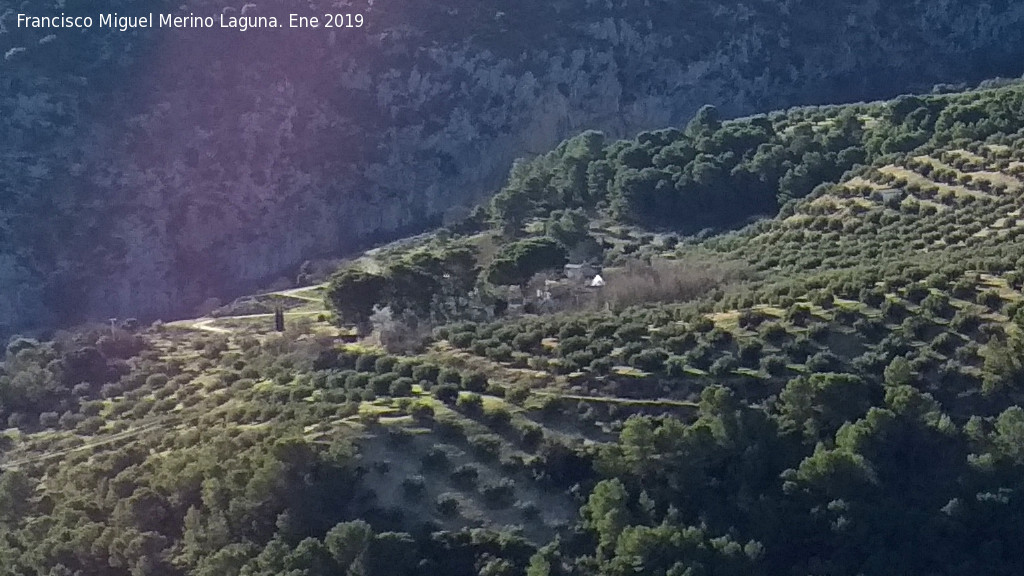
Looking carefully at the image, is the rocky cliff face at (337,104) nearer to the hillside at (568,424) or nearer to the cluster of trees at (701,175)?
the cluster of trees at (701,175)

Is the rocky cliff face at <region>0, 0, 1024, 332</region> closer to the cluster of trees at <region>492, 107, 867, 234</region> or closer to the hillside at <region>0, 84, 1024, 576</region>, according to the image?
the cluster of trees at <region>492, 107, 867, 234</region>

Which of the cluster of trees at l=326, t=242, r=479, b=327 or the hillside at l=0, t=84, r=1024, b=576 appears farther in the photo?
the cluster of trees at l=326, t=242, r=479, b=327

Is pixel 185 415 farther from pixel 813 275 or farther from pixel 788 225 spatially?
pixel 788 225

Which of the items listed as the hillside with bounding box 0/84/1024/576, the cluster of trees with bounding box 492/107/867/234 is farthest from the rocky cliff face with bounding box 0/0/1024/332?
the hillside with bounding box 0/84/1024/576

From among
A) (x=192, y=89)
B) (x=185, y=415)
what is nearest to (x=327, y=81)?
(x=192, y=89)

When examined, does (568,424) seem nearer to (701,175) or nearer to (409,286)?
(409,286)
